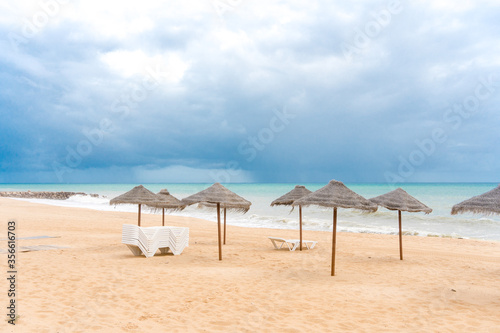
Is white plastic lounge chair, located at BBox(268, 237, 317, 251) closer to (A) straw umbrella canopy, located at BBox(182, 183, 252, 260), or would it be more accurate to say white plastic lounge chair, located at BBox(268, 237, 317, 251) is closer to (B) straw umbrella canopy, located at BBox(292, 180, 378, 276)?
(A) straw umbrella canopy, located at BBox(182, 183, 252, 260)

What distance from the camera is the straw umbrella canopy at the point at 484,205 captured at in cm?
630

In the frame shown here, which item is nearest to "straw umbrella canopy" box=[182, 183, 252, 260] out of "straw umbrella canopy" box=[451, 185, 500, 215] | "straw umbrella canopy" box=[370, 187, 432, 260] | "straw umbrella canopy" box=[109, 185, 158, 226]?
"straw umbrella canopy" box=[109, 185, 158, 226]

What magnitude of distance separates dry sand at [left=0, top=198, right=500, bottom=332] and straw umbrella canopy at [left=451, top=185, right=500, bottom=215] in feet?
4.86

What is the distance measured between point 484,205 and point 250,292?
432cm

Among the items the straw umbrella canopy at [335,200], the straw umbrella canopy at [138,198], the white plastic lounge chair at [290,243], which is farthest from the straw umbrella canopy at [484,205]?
the straw umbrella canopy at [138,198]

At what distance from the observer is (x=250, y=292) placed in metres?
6.43

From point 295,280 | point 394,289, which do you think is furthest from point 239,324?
point 394,289

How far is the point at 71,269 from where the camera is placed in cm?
786

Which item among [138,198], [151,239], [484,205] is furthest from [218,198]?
[484,205]

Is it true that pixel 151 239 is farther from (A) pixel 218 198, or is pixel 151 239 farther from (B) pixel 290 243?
(B) pixel 290 243

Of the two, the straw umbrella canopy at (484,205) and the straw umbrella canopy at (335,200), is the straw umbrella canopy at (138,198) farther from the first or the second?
the straw umbrella canopy at (484,205)

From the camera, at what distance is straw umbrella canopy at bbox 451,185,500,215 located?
20.7 ft

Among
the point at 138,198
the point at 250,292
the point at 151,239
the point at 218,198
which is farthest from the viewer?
the point at 138,198

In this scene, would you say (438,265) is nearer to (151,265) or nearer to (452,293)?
(452,293)
